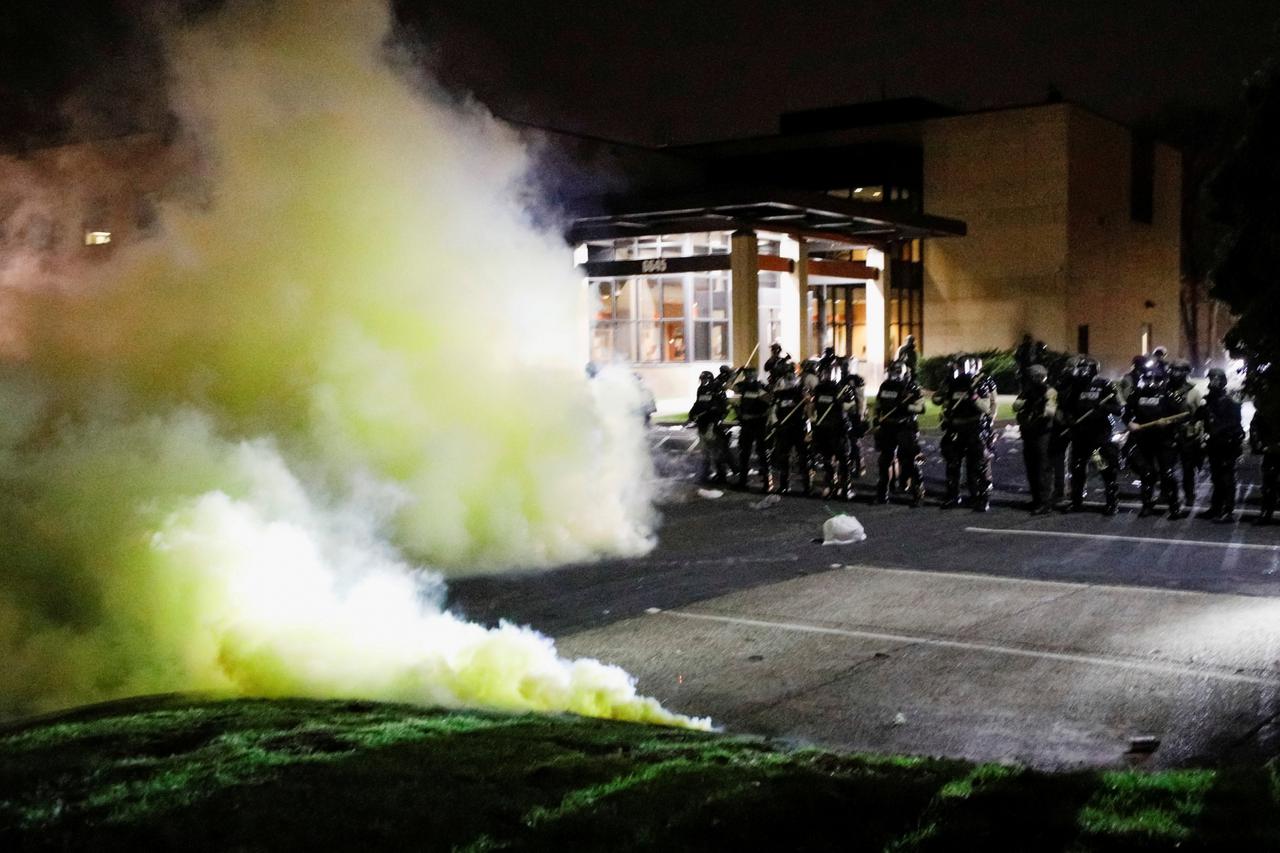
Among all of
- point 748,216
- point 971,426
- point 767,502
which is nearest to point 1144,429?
point 971,426

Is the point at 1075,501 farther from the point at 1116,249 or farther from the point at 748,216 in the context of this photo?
Answer: the point at 1116,249

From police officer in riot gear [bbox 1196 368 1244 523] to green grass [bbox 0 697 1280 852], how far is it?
30.4 ft

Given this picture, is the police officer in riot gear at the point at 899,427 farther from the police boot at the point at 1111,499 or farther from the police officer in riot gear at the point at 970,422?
the police boot at the point at 1111,499

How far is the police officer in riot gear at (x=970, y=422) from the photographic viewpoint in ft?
47.3

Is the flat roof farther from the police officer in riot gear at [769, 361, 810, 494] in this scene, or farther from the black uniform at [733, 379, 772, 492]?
the police officer in riot gear at [769, 361, 810, 494]

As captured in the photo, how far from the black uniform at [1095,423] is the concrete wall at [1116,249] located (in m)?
28.3

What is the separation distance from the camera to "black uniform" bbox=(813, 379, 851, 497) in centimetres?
1542

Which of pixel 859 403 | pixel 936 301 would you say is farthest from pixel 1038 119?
pixel 859 403

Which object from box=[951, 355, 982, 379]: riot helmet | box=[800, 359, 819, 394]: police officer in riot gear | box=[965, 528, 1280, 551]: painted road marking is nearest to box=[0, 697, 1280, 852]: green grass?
box=[965, 528, 1280, 551]: painted road marking

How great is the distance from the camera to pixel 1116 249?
148 feet

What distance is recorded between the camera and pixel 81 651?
7309 millimetres

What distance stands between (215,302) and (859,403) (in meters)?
8.57

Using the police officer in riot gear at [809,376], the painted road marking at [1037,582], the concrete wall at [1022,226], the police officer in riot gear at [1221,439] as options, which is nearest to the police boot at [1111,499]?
the police officer in riot gear at [1221,439]

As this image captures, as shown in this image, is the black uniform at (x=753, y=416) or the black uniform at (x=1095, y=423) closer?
the black uniform at (x=1095, y=423)
